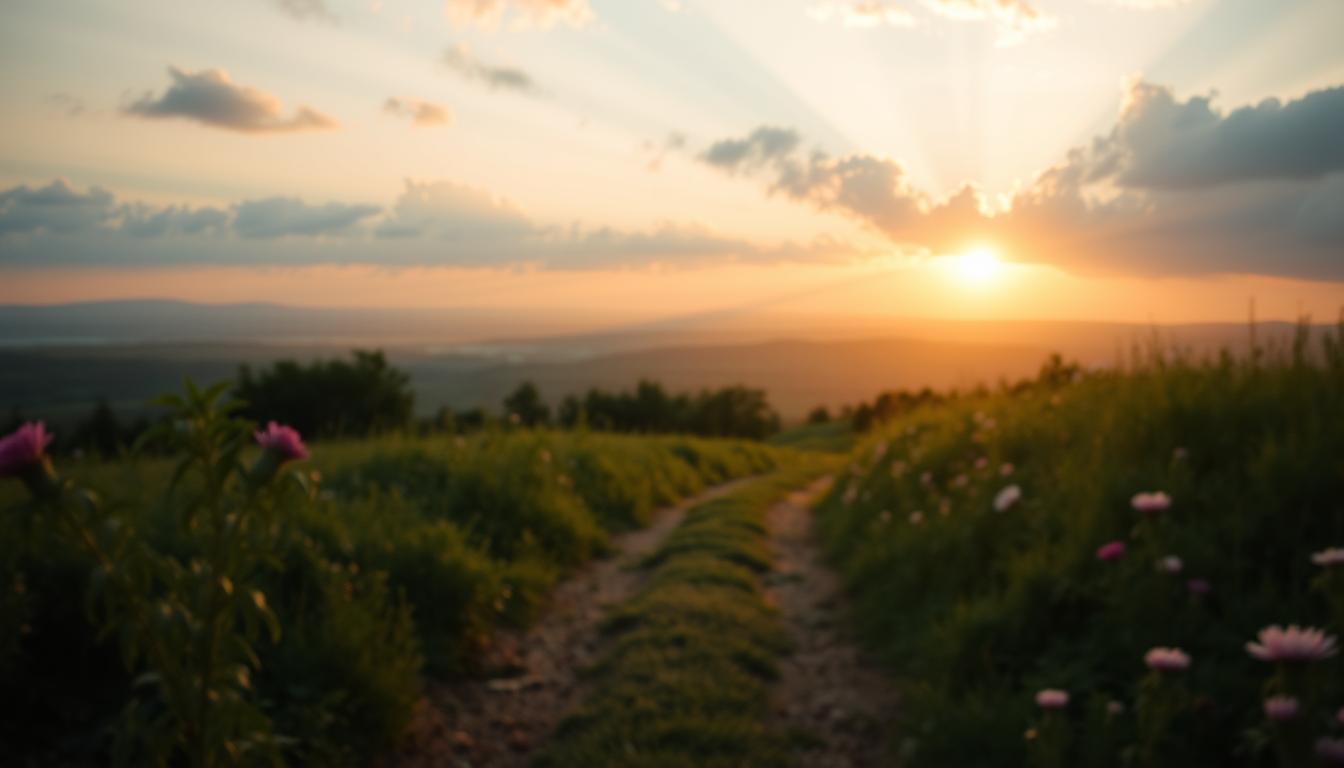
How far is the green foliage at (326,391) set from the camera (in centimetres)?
2866

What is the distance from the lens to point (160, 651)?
7.74ft

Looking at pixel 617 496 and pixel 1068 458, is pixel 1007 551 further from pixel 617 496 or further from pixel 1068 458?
pixel 617 496

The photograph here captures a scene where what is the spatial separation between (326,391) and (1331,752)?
30.7 meters

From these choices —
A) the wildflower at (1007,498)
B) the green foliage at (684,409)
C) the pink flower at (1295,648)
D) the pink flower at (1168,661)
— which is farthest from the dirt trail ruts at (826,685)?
the green foliage at (684,409)

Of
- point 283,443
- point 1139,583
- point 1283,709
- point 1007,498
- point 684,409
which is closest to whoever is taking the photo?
point 1283,709

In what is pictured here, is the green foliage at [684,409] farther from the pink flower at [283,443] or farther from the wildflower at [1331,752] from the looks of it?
the wildflower at [1331,752]

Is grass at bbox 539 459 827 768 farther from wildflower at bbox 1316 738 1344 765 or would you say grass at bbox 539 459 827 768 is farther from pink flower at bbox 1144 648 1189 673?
wildflower at bbox 1316 738 1344 765

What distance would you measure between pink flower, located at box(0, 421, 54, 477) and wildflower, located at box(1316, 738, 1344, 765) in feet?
11.9

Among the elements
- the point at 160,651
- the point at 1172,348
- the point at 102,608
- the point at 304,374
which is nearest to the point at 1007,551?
the point at 1172,348

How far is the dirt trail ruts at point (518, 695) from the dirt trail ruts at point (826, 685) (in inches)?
51.9

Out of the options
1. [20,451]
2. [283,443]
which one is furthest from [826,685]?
[20,451]

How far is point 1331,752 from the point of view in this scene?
230 cm

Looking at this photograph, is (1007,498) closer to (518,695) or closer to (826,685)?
(826,685)

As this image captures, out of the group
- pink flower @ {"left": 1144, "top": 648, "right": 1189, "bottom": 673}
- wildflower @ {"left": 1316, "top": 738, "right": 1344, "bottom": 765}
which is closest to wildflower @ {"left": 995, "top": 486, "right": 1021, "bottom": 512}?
pink flower @ {"left": 1144, "top": 648, "right": 1189, "bottom": 673}
